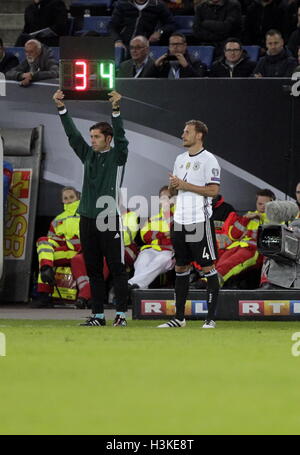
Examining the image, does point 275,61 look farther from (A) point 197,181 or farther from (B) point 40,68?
(A) point 197,181

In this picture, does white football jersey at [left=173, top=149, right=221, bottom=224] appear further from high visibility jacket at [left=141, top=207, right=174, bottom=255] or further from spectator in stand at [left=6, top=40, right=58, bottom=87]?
spectator in stand at [left=6, top=40, right=58, bottom=87]

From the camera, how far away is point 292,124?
47.8 ft

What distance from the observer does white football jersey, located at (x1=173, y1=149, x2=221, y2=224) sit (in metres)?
10.7

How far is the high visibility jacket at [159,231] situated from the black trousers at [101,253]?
3.33m

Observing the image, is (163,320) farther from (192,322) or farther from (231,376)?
(231,376)

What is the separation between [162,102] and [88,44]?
330cm

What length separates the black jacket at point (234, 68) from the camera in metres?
15.1

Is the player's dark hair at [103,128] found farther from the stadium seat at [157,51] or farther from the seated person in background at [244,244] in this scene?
the stadium seat at [157,51]

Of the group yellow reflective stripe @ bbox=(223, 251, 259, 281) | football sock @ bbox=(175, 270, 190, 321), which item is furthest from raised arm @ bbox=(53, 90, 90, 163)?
yellow reflective stripe @ bbox=(223, 251, 259, 281)

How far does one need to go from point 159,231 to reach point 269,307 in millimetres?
2842

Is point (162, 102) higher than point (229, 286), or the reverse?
point (162, 102)

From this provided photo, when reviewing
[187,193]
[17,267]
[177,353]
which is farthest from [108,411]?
[17,267]

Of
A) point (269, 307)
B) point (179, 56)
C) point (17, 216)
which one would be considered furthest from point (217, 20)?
point (269, 307)

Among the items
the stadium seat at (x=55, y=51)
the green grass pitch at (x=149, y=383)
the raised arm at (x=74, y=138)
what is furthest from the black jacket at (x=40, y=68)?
the green grass pitch at (x=149, y=383)
